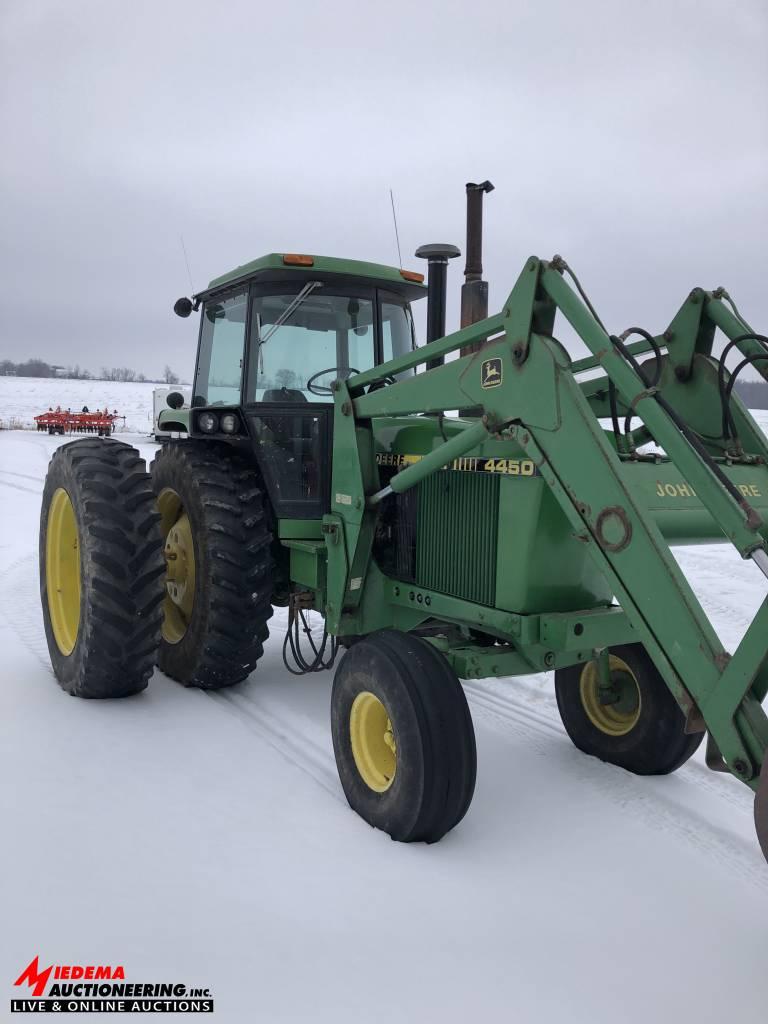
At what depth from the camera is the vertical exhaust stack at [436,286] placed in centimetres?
444

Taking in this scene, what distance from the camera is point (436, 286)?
4.57 m

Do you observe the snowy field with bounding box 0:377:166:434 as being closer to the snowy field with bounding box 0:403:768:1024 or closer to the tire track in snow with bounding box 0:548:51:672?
the tire track in snow with bounding box 0:548:51:672

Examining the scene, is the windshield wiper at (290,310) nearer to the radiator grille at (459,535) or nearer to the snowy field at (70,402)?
the radiator grille at (459,535)

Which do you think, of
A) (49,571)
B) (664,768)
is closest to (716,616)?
(664,768)

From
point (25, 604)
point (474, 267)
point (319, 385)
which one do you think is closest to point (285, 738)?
point (319, 385)

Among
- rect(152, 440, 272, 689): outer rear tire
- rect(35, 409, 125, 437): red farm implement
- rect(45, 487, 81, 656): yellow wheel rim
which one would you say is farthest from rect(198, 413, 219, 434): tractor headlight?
rect(35, 409, 125, 437): red farm implement

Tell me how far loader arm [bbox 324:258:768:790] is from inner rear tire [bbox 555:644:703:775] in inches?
42.7

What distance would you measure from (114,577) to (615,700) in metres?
2.56

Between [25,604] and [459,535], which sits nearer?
[459,535]

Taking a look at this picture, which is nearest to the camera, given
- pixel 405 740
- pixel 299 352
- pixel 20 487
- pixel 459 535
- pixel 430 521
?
pixel 405 740

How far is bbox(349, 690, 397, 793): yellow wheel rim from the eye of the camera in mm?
3363

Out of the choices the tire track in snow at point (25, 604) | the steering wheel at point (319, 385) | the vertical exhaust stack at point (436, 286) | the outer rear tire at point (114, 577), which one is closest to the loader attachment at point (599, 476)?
the steering wheel at point (319, 385)

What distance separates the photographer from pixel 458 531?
3.76m

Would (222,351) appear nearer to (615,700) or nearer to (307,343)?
(307,343)
